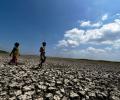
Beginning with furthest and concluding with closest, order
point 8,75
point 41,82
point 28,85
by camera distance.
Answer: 1. point 8,75
2. point 41,82
3. point 28,85

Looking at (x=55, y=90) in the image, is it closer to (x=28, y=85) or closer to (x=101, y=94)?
(x=28, y=85)

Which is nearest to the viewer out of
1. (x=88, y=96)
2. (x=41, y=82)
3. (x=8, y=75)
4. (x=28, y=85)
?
(x=88, y=96)

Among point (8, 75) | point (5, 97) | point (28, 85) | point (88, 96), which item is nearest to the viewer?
point (5, 97)

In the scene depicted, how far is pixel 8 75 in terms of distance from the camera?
1078 cm

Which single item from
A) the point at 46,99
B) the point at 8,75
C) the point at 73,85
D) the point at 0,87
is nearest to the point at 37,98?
the point at 46,99

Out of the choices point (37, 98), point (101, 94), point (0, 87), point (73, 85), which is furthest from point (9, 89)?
point (101, 94)

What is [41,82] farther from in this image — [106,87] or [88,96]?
[106,87]

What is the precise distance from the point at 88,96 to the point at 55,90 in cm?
150

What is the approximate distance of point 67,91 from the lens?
8766mm

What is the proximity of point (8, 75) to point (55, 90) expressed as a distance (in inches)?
138

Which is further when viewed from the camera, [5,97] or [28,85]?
[28,85]

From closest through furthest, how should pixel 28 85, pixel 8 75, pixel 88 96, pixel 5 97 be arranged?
pixel 5 97 → pixel 88 96 → pixel 28 85 → pixel 8 75

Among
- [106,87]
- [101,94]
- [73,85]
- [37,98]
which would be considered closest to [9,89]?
[37,98]

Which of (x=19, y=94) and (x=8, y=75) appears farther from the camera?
(x=8, y=75)
